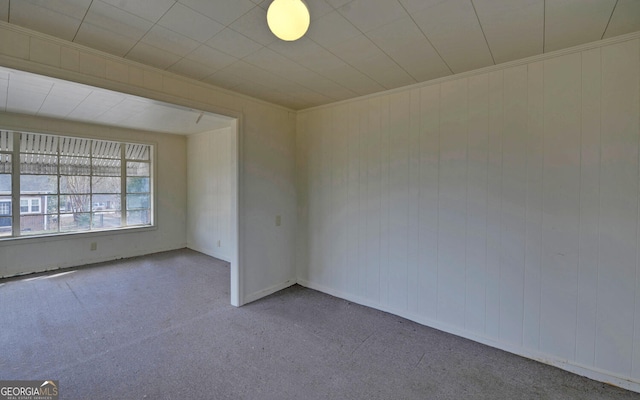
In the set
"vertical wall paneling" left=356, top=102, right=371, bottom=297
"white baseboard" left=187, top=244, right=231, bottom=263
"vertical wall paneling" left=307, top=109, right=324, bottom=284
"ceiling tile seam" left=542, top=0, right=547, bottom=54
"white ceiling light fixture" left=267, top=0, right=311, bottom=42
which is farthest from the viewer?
"white baseboard" left=187, top=244, right=231, bottom=263

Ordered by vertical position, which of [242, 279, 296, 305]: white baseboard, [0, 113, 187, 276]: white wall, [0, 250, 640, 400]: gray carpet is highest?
[0, 113, 187, 276]: white wall

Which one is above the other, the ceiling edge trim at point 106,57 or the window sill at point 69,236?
the ceiling edge trim at point 106,57

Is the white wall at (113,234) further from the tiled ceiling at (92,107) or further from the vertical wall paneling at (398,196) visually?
the vertical wall paneling at (398,196)

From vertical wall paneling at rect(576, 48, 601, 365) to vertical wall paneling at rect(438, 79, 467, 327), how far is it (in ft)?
2.70

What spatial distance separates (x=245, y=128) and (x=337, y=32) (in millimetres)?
1795

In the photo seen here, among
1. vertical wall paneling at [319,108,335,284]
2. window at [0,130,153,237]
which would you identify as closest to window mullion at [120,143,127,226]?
window at [0,130,153,237]

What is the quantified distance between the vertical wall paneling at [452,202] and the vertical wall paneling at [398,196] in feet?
1.18

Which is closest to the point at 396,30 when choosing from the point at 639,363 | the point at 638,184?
the point at 638,184

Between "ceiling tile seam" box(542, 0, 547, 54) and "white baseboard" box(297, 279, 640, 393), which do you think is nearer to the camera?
"ceiling tile seam" box(542, 0, 547, 54)

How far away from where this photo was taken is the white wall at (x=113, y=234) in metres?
4.34

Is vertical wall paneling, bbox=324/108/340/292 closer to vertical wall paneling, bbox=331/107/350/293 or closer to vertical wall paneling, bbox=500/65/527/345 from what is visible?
vertical wall paneling, bbox=331/107/350/293

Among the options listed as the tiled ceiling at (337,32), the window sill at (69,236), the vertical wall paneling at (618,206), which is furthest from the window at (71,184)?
the vertical wall paneling at (618,206)

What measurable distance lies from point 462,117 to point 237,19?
2127mm

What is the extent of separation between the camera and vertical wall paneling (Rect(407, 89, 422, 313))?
9.50ft
